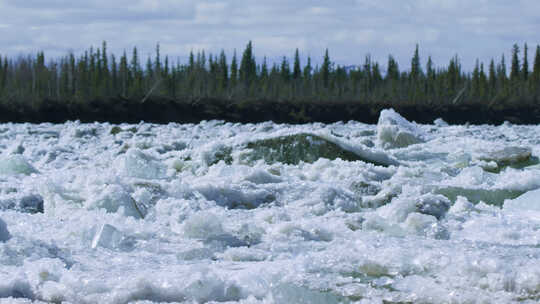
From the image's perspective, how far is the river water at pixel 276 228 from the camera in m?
1.75

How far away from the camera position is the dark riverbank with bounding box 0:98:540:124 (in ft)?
44.5

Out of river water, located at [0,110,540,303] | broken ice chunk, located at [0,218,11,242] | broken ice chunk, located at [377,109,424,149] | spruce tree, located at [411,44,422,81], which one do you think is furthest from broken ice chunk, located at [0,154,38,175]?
spruce tree, located at [411,44,422,81]

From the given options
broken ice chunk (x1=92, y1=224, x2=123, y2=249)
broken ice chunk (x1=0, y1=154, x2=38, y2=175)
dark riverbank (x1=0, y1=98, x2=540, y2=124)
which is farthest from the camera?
dark riverbank (x1=0, y1=98, x2=540, y2=124)

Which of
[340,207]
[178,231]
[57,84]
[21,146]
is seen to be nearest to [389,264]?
[178,231]

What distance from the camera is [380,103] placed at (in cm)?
1906

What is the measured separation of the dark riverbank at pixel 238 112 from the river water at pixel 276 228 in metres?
9.32

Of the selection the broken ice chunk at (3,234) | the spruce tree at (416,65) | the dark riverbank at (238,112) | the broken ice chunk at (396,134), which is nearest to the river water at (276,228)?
the broken ice chunk at (3,234)

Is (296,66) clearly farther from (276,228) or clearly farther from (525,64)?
(276,228)

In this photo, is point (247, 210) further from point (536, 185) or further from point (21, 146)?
point (21, 146)

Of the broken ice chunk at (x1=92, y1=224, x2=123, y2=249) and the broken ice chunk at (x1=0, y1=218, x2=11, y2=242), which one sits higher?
the broken ice chunk at (x1=0, y1=218, x2=11, y2=242)

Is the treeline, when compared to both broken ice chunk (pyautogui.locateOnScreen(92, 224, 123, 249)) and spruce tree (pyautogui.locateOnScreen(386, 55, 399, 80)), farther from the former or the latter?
broken ice chunk (pyautogui.locateOnScreen(92, 224, 123, 249))

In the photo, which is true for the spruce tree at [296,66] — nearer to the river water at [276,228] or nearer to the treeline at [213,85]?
the treeline at [213,85]

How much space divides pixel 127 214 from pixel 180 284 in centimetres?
104

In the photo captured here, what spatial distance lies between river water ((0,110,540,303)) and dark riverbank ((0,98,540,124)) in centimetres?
932
